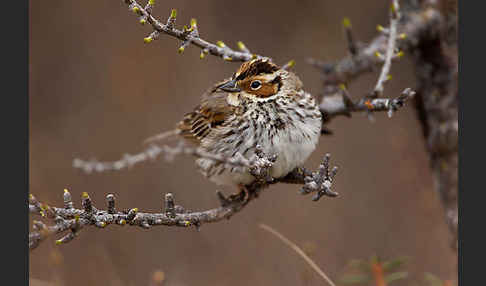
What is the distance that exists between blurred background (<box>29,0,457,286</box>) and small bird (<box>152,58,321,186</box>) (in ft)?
5.79

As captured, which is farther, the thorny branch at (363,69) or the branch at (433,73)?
the branch at (433,73)

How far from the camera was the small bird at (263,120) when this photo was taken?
3.15 meters

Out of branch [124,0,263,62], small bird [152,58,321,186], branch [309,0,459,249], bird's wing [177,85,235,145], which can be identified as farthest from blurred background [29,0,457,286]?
branch [124,0,263,62]

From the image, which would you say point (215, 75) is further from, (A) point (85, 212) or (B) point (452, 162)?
(A) point (85, 212)

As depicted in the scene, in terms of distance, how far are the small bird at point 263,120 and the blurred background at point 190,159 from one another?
5.79ft

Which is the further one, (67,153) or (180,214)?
(67,153)

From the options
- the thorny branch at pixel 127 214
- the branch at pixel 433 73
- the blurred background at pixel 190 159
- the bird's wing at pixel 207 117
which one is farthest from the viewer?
the blurred background at pixel 190 159

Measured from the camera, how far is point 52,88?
5895 millimetres

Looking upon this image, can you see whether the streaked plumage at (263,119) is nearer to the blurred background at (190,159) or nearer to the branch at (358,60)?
the branch at (358,60)

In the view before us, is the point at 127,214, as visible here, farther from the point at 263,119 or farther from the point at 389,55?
the point at 389,55

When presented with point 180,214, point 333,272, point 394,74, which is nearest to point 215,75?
point 394,74

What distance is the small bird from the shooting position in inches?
124

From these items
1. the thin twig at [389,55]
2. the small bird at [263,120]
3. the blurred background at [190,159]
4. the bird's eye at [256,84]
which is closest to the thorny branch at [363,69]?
the thin twig at [389,55]

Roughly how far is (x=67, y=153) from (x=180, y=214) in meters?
3.42
